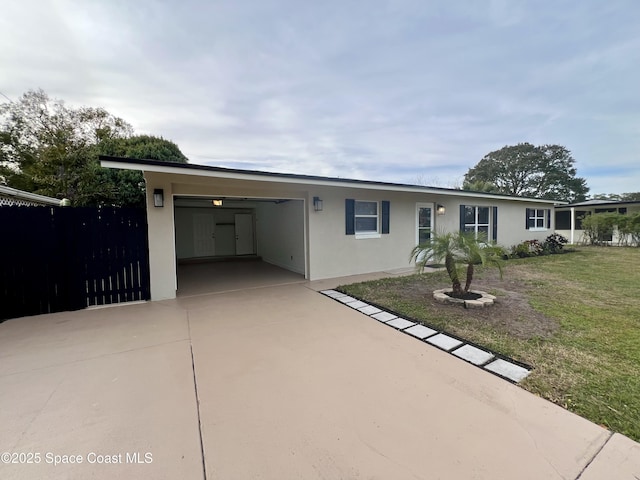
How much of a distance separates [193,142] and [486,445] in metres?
13.8

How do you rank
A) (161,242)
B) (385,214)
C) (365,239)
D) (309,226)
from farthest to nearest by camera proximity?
1. (385,214)
2. (365,239)
3. (309,226)
4. (161,242)

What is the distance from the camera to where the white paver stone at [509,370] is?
261 centimetres

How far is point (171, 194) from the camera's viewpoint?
5.54m

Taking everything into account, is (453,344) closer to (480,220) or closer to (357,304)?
(357,304)

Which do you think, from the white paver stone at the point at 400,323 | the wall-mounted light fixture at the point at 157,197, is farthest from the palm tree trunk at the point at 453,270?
the wall-mounted light fixture at the point at 157,197

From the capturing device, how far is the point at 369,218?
837cm

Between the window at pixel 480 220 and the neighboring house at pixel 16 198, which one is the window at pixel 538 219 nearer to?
the window at pixel 480 220

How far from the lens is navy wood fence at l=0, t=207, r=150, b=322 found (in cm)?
448

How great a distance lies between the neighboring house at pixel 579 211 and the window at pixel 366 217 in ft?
50.8

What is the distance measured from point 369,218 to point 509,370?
19.6 ft

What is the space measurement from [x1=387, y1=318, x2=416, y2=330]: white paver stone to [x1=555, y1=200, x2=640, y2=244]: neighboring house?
18032 mm

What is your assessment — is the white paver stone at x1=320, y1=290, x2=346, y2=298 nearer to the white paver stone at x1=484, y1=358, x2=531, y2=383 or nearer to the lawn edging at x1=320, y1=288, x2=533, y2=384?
the lawn edging at x1=320, y1=288, x2=533, y2=384

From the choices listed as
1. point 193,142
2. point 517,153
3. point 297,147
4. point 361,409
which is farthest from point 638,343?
point 517,153

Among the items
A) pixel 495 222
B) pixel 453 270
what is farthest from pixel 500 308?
pixel 495 222
